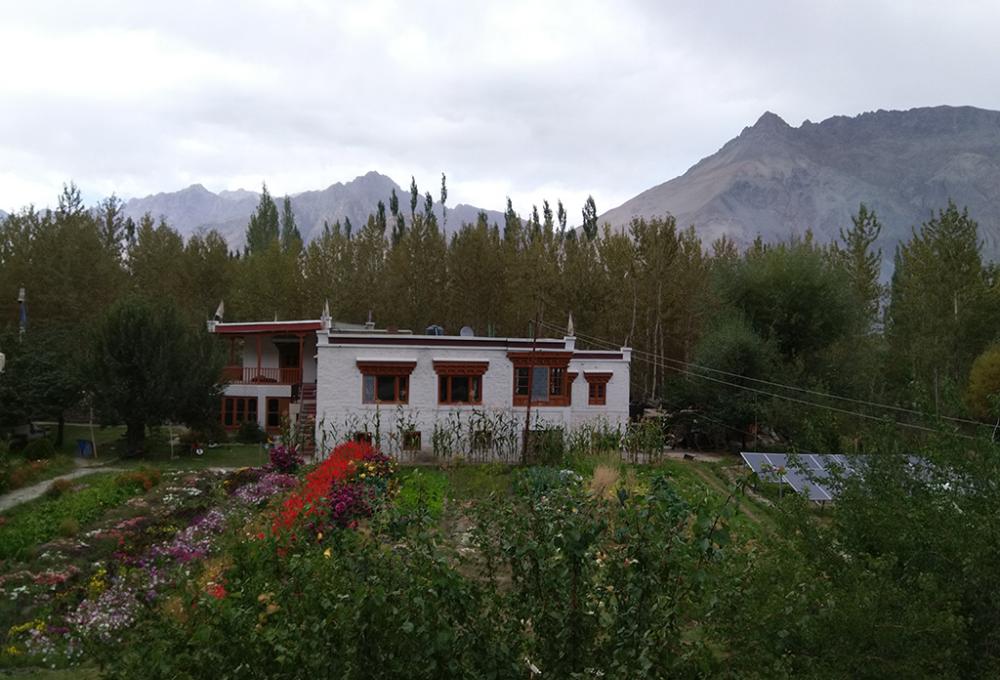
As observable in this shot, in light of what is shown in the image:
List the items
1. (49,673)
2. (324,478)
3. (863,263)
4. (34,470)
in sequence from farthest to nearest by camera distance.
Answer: (863,263) → (34,470) → (324,478) → (49,673)

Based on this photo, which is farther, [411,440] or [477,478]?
[411,440]

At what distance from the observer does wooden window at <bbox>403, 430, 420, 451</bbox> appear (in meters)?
22.8

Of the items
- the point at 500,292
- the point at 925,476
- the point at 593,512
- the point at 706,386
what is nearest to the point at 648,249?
the point at 500,292

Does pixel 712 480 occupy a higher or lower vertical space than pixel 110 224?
lower

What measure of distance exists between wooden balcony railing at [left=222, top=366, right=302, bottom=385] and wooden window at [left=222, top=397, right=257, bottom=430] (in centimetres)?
94

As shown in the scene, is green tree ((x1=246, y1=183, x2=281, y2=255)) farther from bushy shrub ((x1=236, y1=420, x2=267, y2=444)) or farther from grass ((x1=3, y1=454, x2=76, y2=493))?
grass ((x1=3, y1=454, x2=76, y2=493))

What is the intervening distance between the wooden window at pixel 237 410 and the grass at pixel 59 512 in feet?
38.1

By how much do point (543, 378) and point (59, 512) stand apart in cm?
1496

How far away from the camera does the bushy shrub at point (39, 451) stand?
2245 cm

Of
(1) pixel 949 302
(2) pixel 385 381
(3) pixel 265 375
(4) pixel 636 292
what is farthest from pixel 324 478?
(1) pixel 949 302

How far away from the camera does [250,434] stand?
94.6 ft

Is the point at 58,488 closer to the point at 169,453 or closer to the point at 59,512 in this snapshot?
the point at 59,512

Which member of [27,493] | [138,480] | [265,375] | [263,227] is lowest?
[27,493]

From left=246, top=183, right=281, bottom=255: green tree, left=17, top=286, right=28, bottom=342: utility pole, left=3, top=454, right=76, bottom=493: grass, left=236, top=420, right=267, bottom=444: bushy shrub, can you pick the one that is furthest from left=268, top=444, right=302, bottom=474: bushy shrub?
left=246, top=183, right=281, bottom=255: green tree
